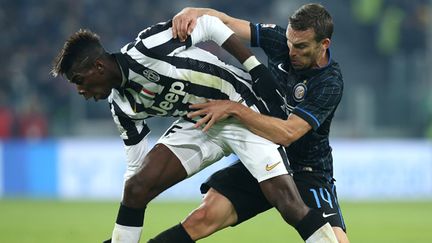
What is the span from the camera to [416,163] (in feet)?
52.5

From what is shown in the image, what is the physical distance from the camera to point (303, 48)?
18.9 feet

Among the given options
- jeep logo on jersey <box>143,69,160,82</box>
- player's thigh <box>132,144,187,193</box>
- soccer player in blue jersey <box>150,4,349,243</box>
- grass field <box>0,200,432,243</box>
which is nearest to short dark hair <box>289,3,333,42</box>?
soccer player in blue jersey <box>150,4,349,243</box>

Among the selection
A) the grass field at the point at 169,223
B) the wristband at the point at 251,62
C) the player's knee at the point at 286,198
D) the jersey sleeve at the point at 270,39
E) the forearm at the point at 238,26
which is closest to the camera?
the player's knee at the point at 286,198

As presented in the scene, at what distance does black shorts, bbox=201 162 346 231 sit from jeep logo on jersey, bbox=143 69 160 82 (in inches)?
34.8

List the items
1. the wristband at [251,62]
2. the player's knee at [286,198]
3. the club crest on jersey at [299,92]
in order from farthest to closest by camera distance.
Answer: the club crest on jersey at [299,92], the wristband at [251,62], the player's knee at [286,198]

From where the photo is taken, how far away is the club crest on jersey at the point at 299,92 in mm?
5912

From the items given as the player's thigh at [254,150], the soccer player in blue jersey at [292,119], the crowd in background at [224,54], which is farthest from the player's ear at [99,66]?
the crowd in background at [224,54]

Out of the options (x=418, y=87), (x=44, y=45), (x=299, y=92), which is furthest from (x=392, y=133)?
(x=299, y=92)

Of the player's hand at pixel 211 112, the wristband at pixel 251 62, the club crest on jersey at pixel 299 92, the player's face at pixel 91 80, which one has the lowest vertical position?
the club crest on jersey at pixel 299 92

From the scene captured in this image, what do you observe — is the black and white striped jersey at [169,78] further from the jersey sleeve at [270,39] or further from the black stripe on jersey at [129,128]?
the jersey sleeve at [270,39]

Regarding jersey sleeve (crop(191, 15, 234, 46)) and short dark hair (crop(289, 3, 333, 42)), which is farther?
jersey sleeve (crop(191, 15, 234, 46))

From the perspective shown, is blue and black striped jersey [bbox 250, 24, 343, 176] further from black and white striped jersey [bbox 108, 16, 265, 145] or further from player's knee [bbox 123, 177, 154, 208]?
Answer: player's knee [bbox 123, 177, 154, 208]

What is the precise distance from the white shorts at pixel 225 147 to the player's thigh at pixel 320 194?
0.31m

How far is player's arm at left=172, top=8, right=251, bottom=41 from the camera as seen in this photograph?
5777 millimetres
